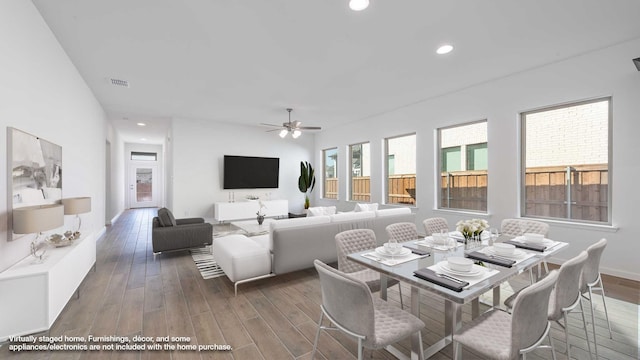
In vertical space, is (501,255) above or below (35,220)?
below

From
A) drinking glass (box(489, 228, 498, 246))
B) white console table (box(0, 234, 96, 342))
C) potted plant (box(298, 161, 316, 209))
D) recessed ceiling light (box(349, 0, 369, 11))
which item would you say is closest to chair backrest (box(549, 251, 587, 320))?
drinking glass (box(489, 228, 498, 246))

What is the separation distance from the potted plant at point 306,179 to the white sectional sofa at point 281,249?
482 cm

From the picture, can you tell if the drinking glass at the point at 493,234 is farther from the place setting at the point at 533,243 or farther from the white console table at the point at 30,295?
the white console table at the point at 30,295

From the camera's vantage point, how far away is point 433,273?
5.36ft

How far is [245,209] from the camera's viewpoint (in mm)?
7273

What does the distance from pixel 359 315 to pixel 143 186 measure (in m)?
13.0

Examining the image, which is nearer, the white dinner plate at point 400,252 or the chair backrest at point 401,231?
the white dinner plate at point 400,252

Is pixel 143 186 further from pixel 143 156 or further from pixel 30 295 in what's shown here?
pixel 30 295

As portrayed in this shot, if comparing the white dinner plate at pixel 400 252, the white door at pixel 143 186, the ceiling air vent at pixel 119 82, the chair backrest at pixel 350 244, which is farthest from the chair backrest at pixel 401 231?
the white door at pixel 143 186

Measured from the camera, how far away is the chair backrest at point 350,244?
2.29 m

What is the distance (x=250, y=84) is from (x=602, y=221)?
17.8ft

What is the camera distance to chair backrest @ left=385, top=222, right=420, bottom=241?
2693 millimetres

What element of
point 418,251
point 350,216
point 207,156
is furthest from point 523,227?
point 207,156

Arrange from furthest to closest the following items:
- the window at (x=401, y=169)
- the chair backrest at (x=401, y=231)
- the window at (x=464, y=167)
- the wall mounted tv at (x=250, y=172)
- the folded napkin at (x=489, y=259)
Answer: the wall mounted tv at (x=250, y=172) → the window at (x=401, y=169) → the window at (x=464, y=167) → the chair backrest at (x=401, y=231) → the folded napkin at (x=489, y=259)
